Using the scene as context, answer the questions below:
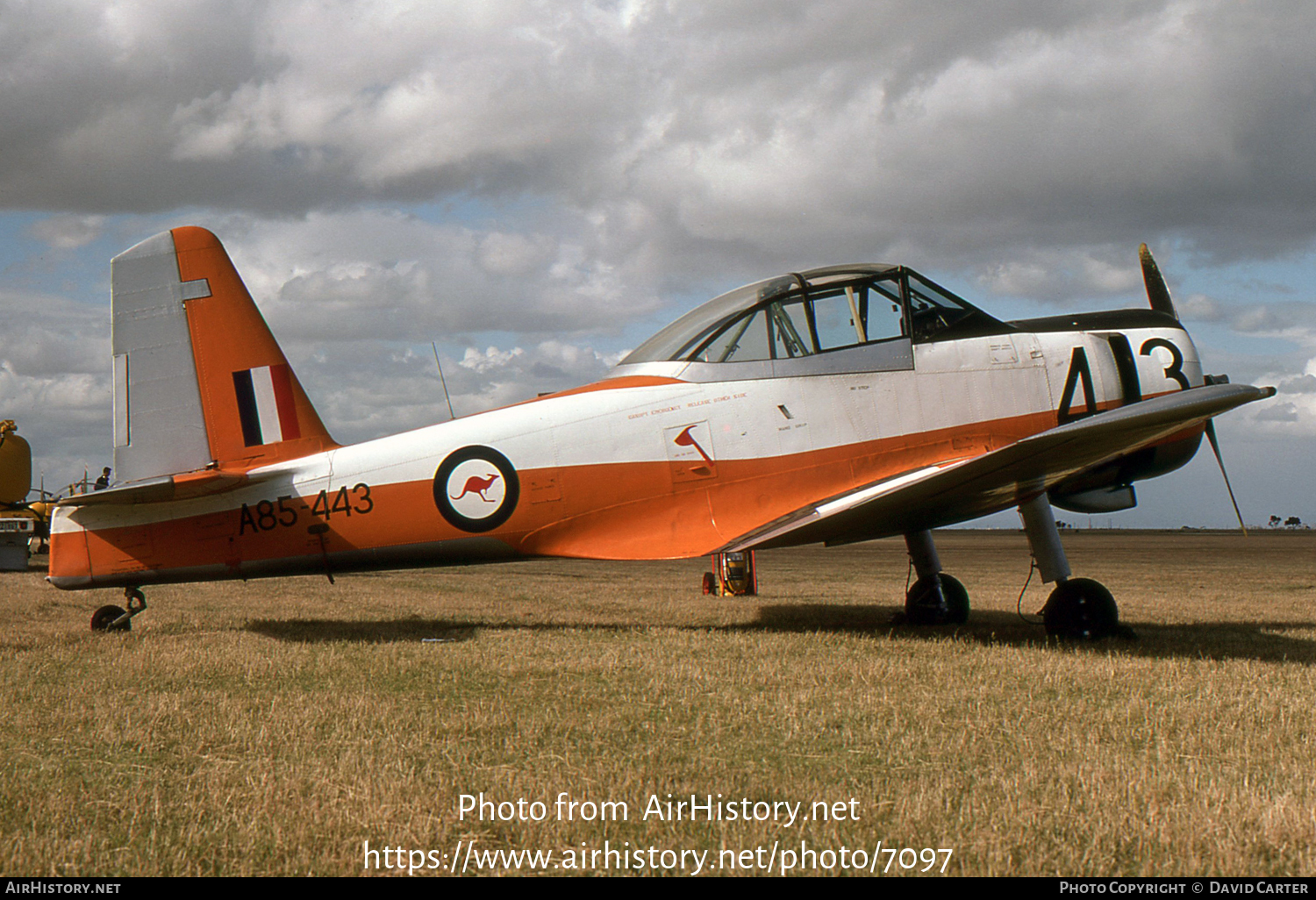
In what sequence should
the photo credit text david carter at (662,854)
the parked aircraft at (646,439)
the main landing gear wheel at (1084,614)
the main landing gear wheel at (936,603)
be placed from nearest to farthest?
the photo credit text david carter at (662,854) < the parked aircraft at (646,439) < the main landing gear wheel at (1084,614) < the main landing gear wheel at (936,603)

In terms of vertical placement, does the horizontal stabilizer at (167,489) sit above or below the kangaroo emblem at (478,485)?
above

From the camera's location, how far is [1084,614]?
7824 millimetres

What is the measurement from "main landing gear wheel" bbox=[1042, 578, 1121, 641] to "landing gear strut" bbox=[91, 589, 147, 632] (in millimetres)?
8185

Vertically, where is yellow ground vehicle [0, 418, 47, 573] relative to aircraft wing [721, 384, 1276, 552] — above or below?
above

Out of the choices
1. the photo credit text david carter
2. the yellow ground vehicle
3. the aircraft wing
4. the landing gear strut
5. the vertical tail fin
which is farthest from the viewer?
the yellow ground vehicle

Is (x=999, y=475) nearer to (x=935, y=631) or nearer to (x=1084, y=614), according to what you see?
(x=1084, y=614)

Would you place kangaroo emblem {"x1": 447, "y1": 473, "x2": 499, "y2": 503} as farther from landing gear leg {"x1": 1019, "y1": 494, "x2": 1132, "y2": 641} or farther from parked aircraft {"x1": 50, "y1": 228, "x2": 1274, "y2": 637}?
landing gear leg {"x1": 1019, "y1": 494, "x2": 1132, "y2": 641}

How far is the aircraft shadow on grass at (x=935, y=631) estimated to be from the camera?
7.38 m

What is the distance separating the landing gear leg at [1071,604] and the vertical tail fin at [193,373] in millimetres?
6601

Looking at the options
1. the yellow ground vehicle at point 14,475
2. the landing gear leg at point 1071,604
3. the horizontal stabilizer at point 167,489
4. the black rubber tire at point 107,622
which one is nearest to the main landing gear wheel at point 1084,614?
the landing gear leg at point 1071,604

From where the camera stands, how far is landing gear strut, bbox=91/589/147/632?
8391 mm

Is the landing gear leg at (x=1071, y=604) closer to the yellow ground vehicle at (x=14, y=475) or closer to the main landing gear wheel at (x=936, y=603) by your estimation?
the main landing gear wheel at (x=936, y=603)

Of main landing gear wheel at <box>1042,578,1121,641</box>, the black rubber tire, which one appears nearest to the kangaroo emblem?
the black rubber tire
